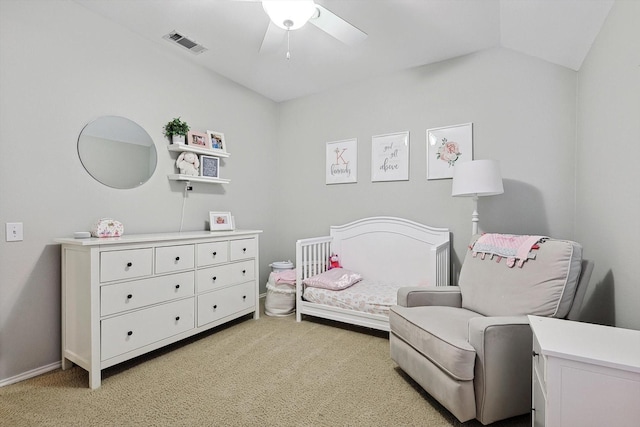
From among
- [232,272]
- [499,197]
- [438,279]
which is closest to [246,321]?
[232,272]

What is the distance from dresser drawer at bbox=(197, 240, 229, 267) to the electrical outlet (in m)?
1.09

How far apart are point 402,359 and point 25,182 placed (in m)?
2.64

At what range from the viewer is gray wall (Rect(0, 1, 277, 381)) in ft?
6.38

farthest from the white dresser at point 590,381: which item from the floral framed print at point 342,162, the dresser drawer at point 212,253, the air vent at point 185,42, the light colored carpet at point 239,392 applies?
the air vent at point 185,42

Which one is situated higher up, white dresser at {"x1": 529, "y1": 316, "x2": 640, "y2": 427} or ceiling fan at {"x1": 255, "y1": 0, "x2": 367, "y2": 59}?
ceiling fan at {"x1": 255, "y1": 0, "x2": 367, "y2": 59}

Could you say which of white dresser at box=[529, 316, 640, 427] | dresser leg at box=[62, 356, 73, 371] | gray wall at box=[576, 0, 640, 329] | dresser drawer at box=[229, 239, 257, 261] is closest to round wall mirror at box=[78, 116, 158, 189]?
dresser drawer at box=[229, 239, 257, 261]

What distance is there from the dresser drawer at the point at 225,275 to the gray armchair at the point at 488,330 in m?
1.51

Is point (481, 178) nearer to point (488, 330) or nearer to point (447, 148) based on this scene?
point (447, 148)

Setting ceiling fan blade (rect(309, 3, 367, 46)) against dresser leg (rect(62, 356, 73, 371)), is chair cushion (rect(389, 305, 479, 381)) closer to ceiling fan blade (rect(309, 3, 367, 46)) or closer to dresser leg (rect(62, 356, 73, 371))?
ceiling fan blade (rect(309, 3, 367, 46))

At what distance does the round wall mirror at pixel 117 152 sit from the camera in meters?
2.30

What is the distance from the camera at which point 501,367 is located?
1.48 m

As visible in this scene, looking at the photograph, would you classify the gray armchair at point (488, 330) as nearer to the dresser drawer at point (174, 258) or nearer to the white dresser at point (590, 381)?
the white dresser at point (590, 381)

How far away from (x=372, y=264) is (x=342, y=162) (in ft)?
4.04

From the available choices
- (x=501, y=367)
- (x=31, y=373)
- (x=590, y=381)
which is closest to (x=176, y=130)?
(x=31, y=373)
